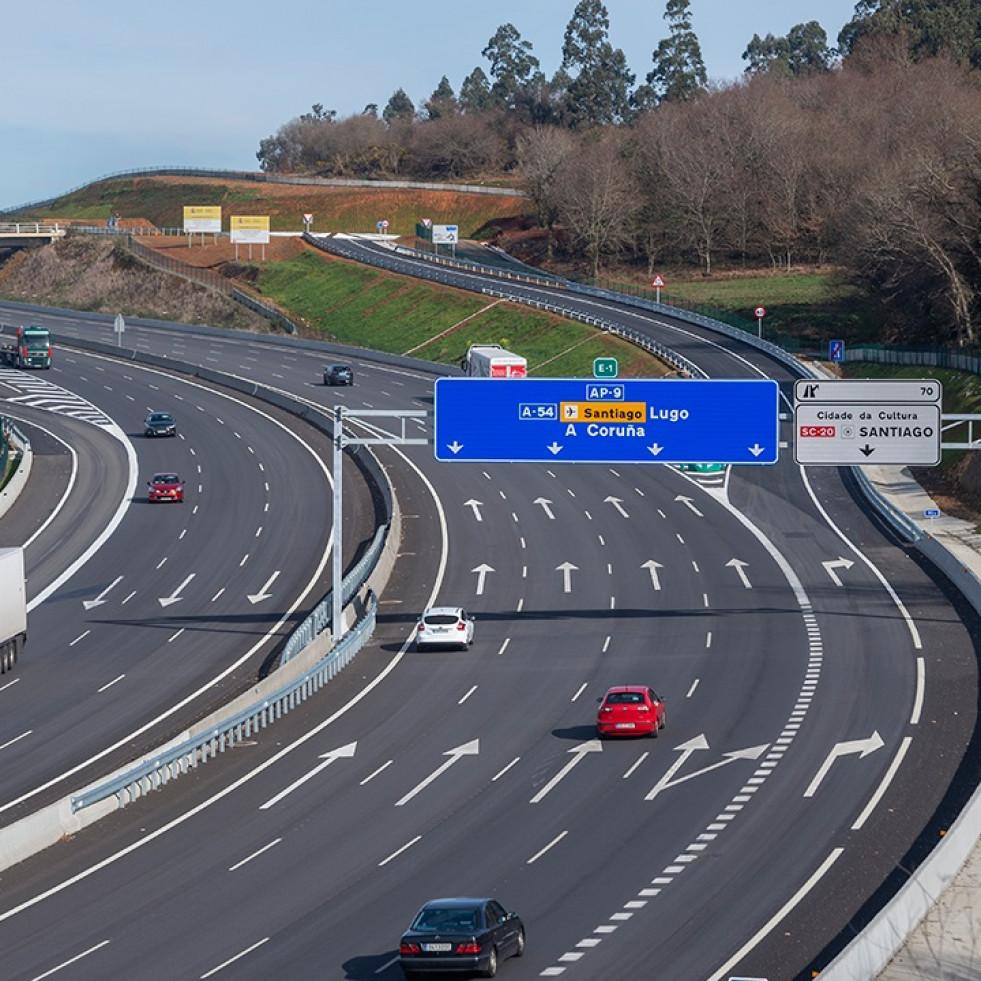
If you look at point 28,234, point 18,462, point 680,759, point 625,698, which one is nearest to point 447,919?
point 680,759

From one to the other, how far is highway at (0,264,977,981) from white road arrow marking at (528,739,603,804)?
0.10m

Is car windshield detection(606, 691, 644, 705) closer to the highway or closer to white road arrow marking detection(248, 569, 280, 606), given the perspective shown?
the highway

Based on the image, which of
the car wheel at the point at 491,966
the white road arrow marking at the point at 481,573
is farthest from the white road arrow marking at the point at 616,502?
the car wheel at the point at 491,966

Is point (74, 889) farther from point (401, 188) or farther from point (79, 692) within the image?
point (401, 188)

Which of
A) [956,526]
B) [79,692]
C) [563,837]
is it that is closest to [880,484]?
[956,526]

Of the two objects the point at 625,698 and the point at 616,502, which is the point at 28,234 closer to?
the point at 616,502

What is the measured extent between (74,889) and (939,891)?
614 inches

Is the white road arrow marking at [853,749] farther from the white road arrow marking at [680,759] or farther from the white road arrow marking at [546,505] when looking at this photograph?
the white road arrow marking at [546,505]

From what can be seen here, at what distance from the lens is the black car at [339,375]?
10612 centimetres

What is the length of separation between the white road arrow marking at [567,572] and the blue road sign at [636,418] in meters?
10.0

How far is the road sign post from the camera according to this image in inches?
1955

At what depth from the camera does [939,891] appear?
95.2ft

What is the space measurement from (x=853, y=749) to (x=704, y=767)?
12.7ft

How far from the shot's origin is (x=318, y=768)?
3966cm
